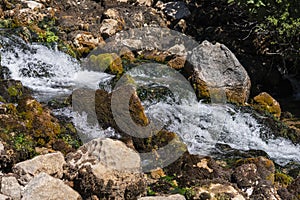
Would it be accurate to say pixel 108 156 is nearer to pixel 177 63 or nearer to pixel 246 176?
pixel 246 176

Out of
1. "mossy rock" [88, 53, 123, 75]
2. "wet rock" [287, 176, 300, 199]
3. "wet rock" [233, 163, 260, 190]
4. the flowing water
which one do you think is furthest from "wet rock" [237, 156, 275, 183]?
"mossy rock" [88, 53, 123, 75]

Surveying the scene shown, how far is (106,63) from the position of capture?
37.0 ft

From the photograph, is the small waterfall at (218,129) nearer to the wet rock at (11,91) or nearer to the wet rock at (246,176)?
the wet rock at (246,176)

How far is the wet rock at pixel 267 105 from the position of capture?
33.2 feet

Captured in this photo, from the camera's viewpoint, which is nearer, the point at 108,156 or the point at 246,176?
the point at 108,156

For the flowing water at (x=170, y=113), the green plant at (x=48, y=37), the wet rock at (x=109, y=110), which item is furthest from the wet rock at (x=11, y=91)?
the green plant at (x=48, y=37)

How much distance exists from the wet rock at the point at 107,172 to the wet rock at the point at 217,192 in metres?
0.65

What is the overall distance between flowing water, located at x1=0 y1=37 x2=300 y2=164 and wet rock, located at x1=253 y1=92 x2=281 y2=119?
3.11 feet

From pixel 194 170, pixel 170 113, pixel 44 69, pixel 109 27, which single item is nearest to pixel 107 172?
pixel 194 170

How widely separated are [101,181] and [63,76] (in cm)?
703

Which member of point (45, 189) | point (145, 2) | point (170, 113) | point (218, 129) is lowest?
point (218, 129)

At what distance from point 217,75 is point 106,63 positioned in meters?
3.20

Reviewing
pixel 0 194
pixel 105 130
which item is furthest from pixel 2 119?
pixel 0 194

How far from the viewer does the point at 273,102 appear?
10.3 metres
